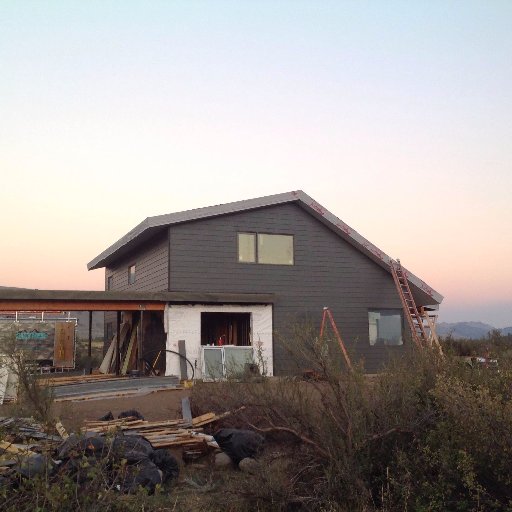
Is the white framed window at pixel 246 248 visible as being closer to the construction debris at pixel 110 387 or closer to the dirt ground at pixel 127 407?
the construction debris at pixel 110 387

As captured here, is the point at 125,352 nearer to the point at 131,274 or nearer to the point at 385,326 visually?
the point at 131,274

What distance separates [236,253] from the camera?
19.3 meters

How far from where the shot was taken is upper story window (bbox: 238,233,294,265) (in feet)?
64.1

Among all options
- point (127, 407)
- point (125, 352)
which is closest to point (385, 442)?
point (127, 407)

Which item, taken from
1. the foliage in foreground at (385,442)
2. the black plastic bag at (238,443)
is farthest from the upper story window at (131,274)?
the foliage in foreground at (385,442)

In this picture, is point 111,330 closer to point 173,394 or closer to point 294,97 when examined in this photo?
point 173,394

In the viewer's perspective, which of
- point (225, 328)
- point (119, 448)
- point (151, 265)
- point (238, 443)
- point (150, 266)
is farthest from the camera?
point (225, 328)

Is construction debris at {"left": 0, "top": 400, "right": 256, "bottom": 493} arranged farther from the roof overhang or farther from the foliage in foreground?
the roof overhang

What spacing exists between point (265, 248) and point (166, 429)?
10.5 m

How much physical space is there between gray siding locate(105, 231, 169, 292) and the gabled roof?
1.10ft

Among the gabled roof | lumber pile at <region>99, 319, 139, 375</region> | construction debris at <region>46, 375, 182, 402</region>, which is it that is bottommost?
construction debris at <region>46, 375, 182, 402</region>

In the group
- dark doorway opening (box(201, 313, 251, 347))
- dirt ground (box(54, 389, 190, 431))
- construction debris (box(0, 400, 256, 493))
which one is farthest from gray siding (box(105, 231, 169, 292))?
construction debris (box(0, 400, 256, 493))

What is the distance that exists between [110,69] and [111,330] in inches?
512

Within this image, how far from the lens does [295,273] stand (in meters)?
20.1
